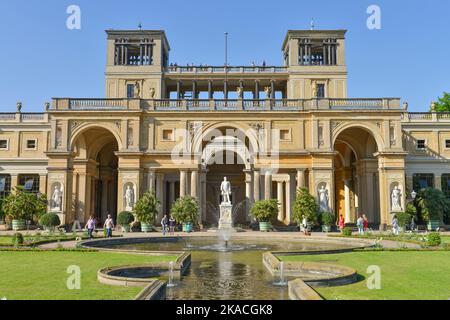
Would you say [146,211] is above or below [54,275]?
above

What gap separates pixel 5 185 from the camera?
4366 centimetres

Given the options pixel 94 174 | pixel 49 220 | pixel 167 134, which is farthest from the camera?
pixel 94 174

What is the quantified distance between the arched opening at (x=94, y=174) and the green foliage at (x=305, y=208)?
1748 cm

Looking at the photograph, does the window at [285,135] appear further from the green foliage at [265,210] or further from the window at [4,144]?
the window at [4,144]

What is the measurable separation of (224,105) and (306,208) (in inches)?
480

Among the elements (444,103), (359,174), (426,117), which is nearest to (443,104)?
(444,103)

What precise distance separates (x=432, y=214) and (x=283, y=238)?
58.4ft

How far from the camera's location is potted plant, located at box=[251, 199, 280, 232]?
3497cm

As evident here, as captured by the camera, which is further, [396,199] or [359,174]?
[359,174]

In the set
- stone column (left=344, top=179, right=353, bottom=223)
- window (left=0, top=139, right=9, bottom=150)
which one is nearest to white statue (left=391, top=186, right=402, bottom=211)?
stone column (left=344, top=179, right=353, bottom=223)

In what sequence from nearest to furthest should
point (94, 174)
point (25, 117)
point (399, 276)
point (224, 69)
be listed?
point (399, 276)
point (94, 174)
point (25, 117)
point (224, 69)

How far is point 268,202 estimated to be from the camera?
35.2 meters

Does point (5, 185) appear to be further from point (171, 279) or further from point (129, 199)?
point (171, 279)
